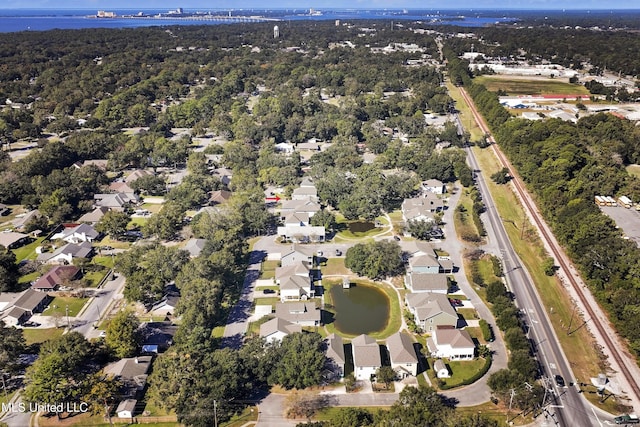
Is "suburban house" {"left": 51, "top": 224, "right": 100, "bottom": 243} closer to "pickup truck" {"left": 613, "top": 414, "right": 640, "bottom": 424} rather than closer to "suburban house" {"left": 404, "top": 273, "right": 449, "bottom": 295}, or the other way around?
"suburban house" {"left": 404, "top": 273, "right": 449, "bottom": 295}

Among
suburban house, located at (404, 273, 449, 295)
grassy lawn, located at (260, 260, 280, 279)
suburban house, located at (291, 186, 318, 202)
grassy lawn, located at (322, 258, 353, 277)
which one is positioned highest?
suburban house, located at (291, 186, 318, 202)

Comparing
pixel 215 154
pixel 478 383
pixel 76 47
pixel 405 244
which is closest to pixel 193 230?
pixel 405 244

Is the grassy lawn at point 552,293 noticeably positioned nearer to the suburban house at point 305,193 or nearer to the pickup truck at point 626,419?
the pickup truck at point 626,419

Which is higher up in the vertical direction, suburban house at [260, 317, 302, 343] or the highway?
suburban house at [260, 317, 302, 343]

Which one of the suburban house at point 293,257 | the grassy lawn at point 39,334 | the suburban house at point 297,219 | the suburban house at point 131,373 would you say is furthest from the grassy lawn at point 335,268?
the grassy lawn at point 39,334

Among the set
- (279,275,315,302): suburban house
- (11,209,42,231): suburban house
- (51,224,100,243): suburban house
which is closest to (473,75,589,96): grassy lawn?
(279,275,315,302): suburban house

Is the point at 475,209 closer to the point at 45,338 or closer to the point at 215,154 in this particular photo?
the point at 215,154

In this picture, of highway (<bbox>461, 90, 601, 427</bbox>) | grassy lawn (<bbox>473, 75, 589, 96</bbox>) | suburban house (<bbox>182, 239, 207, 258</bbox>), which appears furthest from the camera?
grassy lawn (<bbox>473, 75, 589, 96</bbox>)

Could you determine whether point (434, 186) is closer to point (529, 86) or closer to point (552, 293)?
point (552, 293)
